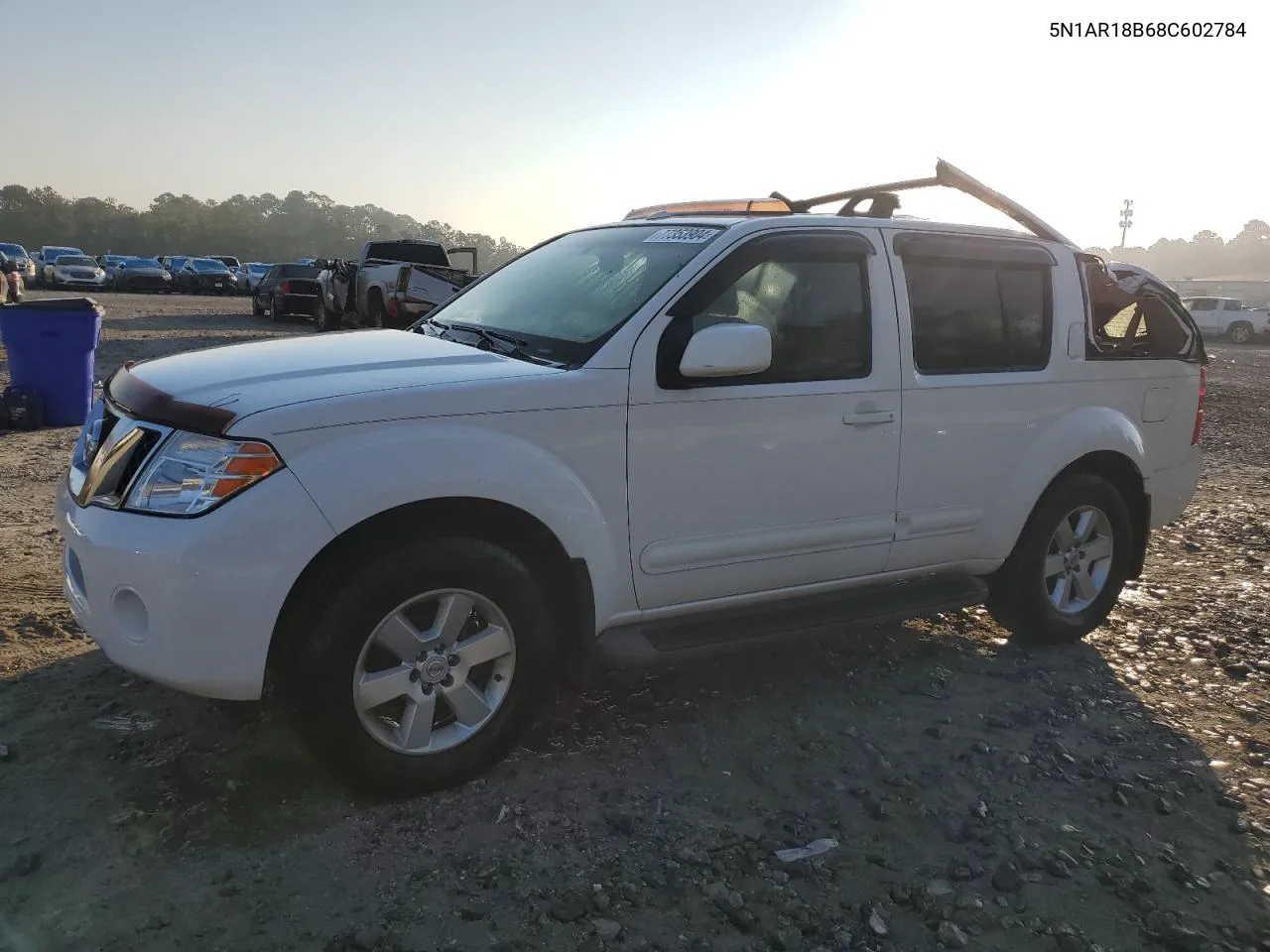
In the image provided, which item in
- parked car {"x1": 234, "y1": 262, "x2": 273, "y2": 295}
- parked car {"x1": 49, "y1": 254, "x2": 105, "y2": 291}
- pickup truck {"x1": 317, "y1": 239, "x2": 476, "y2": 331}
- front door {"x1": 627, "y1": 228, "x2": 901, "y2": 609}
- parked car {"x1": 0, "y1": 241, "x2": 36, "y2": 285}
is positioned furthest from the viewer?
parked car {"x1": 234, "y1": 262, "x2": 273, "y2": 295}

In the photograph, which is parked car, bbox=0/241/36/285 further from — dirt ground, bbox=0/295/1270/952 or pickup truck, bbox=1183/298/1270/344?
pickup truck, bbox=1183/298/1270/344

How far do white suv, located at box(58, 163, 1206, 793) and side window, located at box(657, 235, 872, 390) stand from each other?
0.4 inches

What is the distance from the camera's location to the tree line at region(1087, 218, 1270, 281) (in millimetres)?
116500

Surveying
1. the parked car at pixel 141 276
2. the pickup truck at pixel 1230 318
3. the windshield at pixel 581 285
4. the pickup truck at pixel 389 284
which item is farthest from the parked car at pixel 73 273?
the pickup truck at pixel 1230 318

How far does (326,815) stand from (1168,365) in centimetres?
443

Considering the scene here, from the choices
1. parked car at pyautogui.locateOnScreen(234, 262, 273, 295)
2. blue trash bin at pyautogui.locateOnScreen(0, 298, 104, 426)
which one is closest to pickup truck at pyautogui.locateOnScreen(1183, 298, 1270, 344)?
blue trash bin at pyautogui.locateOnScreen(0, 298, 104, 426)

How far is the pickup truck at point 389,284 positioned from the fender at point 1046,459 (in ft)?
36.2

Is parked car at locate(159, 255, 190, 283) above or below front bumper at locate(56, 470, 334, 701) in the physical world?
above

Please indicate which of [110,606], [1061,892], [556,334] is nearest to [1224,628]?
[1061,892]

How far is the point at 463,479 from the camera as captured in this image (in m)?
2.88

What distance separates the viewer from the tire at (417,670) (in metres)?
2.75

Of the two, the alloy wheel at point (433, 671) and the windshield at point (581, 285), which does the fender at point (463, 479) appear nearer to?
the alloy wheel at point (433, 671)

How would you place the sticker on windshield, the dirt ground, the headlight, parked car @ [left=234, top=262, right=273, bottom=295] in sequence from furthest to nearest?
parked car @ [left=234, top=262, right=273, bottom=295] < the sticker on windshield < the headlight < the dirt ground

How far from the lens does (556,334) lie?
3.47 m
